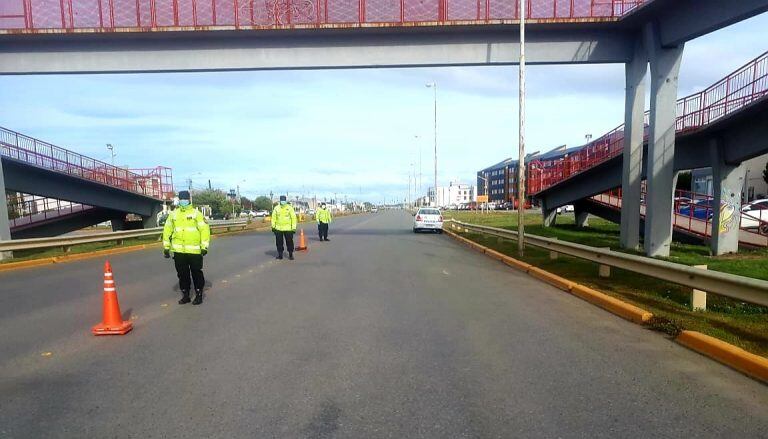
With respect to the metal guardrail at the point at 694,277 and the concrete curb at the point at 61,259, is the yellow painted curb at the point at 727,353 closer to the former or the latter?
the metal guardrail at the point at 694,277

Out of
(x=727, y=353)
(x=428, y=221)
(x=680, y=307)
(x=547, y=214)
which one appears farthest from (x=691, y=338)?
(x=428, y=221)

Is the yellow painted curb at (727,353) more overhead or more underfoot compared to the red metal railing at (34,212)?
more underfoot

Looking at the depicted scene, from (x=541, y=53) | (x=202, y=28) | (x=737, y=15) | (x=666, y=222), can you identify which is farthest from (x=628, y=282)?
(x=202, y=28)

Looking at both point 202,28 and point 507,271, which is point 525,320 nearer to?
point 507,271

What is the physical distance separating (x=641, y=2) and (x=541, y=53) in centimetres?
307

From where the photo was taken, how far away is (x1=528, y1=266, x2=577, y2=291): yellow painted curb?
966 cm


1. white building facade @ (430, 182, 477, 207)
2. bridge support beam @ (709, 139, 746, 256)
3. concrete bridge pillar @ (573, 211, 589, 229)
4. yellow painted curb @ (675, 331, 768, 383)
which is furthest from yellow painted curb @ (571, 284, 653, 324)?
white building facade @ (430, 182, 477, 207)

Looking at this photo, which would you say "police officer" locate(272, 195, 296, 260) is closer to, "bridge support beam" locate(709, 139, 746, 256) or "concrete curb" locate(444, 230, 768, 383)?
"concrete curb" locate(444, 230, 768, 383)

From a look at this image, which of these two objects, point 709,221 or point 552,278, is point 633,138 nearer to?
point 709,221

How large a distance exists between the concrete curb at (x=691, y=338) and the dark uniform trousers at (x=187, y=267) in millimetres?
6436

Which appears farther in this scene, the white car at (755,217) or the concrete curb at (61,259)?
the white car at (755,217)

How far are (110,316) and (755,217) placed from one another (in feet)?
82.5

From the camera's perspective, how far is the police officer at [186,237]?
26.1 ft

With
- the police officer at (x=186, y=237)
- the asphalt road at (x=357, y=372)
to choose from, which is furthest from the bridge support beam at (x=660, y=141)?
the police officer at (x=186, y=237)
